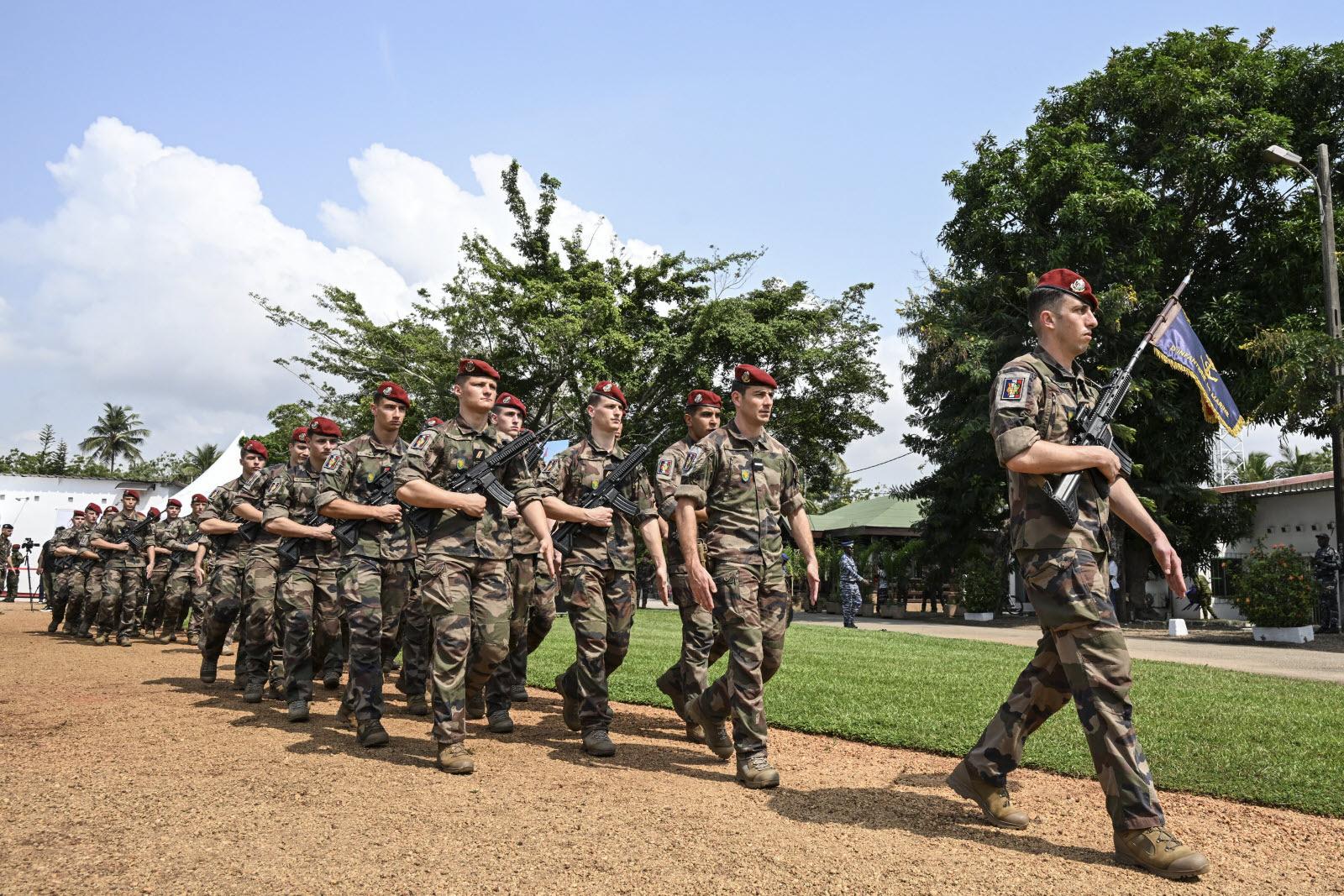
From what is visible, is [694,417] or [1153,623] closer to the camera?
[694,417]

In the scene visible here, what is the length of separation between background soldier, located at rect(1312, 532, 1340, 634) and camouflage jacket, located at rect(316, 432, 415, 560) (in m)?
19.9

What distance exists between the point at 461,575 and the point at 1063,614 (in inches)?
137

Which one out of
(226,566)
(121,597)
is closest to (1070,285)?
(226,566)

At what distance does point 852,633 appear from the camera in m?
18.1

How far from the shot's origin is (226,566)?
9.62 metres

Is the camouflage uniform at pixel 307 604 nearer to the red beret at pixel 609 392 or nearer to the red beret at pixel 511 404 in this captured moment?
the red beret at pixel 511 404

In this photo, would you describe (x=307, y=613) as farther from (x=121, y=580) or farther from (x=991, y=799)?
(x=121, y=580)

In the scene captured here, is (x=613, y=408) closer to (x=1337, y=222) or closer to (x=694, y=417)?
(x=694, y=417)

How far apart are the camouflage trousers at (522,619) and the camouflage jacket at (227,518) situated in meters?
3.20

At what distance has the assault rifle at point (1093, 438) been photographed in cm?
412

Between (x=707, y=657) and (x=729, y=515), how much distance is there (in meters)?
1.28

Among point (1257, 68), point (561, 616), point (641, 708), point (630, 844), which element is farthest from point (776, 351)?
point (630, 844)

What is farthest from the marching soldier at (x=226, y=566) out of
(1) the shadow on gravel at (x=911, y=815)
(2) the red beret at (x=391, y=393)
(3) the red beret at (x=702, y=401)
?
(1) the shadow on gravel at (x=911, y=815)

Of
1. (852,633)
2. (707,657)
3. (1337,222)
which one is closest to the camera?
(707,657)
